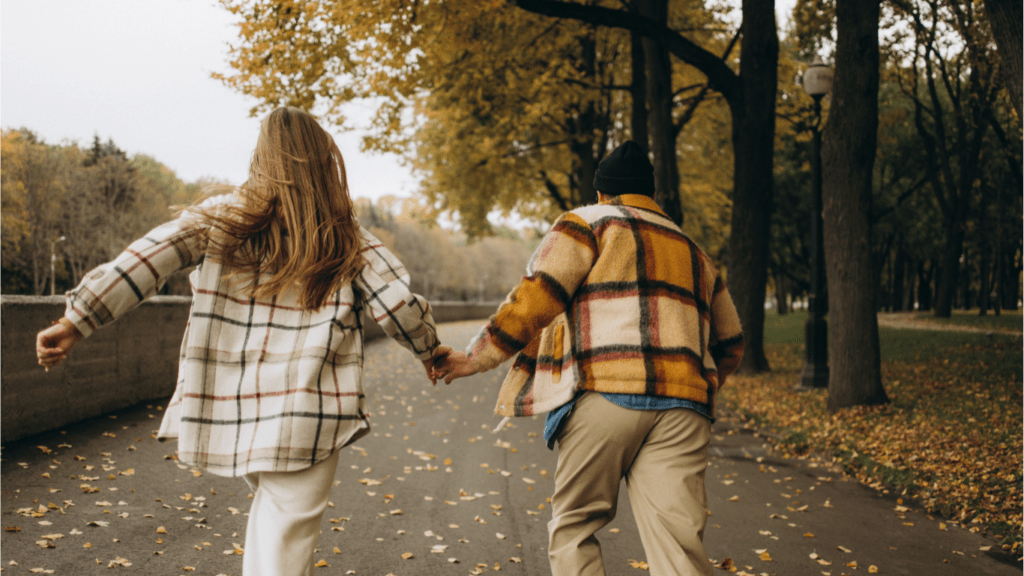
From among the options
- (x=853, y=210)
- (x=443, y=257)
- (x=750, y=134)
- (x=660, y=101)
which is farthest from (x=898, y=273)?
(x=443, y=257)

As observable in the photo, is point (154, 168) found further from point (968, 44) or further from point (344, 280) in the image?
point (344, 280)

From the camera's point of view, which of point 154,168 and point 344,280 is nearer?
point 344,280

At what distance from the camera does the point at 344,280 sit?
253 centimetres

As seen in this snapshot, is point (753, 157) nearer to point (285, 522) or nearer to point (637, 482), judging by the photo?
point (637, 482)

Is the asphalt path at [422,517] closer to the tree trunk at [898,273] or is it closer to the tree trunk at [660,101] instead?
the tree trunk at [660,101]

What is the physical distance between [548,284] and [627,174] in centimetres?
55

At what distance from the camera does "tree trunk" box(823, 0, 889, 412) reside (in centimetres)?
863

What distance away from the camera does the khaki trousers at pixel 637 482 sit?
249 centimetres

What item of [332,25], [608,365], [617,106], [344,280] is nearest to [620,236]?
[608,365]

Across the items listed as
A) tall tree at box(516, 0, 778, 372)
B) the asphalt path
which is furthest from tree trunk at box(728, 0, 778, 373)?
the asphalt path

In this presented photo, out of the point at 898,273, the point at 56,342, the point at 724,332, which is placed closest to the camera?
the point at 56,342

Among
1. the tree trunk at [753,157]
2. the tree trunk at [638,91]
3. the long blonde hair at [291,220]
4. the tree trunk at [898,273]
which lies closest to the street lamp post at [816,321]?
the tree trunk at [753,157]

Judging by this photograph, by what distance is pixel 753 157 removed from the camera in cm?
1201

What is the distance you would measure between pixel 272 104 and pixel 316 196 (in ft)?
32.0
